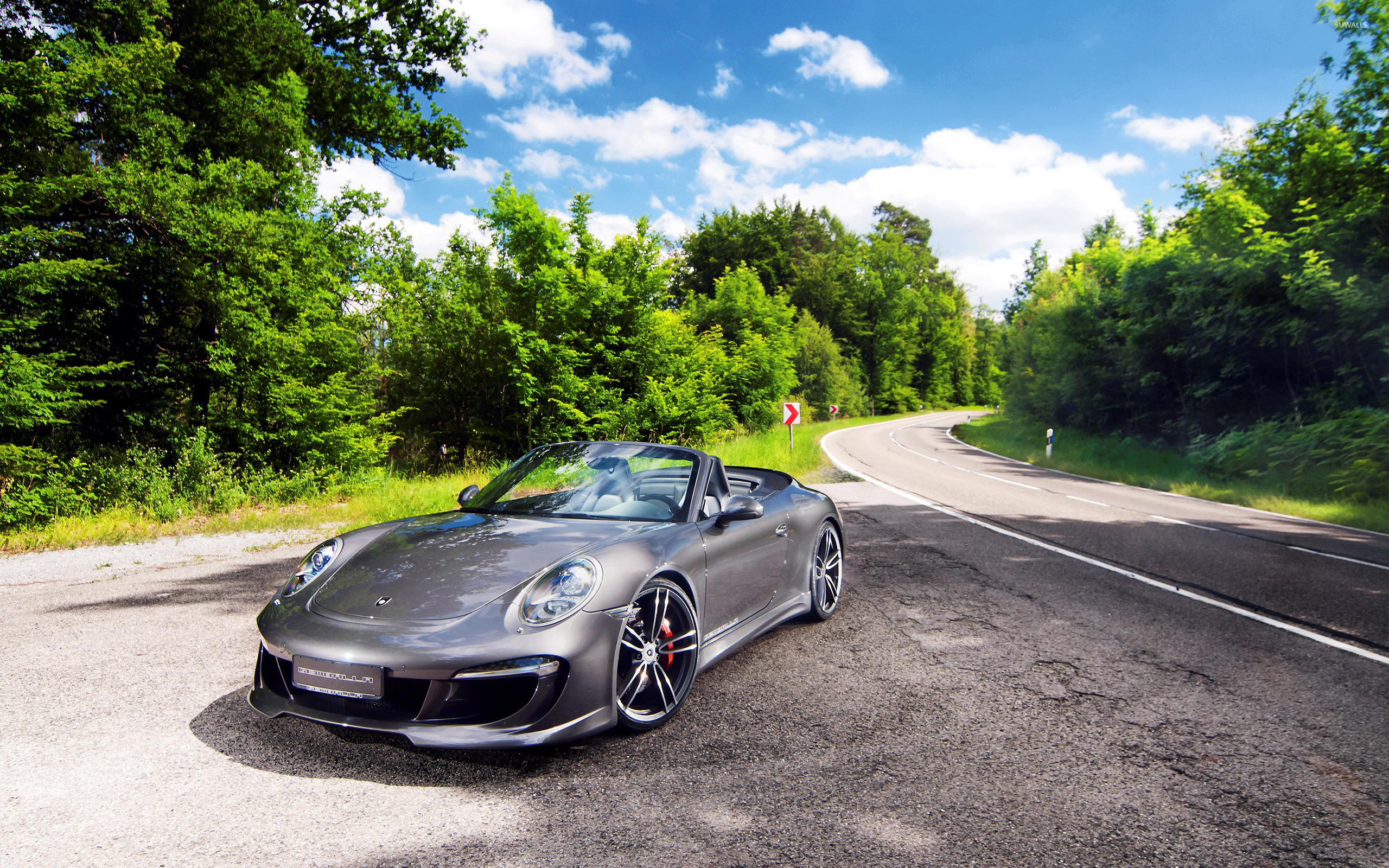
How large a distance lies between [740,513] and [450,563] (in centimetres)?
152

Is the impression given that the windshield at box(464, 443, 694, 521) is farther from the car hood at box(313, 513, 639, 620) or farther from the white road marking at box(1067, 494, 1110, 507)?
the white road marking at box(1067, 494, 1110, 507)

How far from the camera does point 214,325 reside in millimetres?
12500

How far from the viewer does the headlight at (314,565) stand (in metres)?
3.46

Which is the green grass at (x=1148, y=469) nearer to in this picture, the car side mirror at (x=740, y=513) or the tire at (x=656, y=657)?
the car side mirror at (x=740, y=513)

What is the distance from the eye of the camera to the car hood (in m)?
2.99

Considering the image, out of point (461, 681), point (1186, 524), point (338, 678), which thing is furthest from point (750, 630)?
point (1186, 524)

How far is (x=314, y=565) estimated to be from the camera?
3.60 metres

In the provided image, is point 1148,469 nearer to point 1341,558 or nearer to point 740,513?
point 1341,558

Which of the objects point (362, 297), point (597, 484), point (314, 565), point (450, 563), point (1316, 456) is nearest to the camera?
point (450, 563)

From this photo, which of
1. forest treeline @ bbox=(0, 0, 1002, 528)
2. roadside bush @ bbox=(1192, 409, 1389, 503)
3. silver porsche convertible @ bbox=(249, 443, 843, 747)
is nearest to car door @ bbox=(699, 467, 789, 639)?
silver porsche convertible @ bbox=(249, 443, 843, 747)

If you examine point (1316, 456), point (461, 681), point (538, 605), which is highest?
point (538, 605)

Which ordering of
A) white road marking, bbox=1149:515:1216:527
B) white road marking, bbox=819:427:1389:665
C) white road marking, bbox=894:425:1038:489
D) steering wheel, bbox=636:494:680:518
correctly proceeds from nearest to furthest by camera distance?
Result: steering wheel, bbox=636:494:680:518
white road marking, bbox=819:427:1389:665
white road marking, bbox=1149:515:1216:527
white road marking, bbox=894:425:1038:489

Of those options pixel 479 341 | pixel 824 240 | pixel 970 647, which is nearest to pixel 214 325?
pixel 479 341

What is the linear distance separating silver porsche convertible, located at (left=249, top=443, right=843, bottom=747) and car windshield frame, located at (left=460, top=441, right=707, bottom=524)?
1 centimetres
